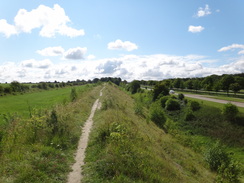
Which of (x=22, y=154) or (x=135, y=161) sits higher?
(x=22, y=154)

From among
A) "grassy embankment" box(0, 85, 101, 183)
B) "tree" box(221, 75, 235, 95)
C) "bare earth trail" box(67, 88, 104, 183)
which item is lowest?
"bare earth trail" box(67, 88, 104, 183)

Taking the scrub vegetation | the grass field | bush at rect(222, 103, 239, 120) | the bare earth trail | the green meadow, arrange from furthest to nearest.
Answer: bush at rect(222, 103, 239, 120) < the grass field < the green meadow < the scrub vegetation < the bare earth trail

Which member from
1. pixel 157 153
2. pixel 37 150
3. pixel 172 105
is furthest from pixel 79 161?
pixel 172 105

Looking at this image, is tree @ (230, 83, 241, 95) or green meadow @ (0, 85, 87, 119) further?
tree @ (230, 83, 241, 95)

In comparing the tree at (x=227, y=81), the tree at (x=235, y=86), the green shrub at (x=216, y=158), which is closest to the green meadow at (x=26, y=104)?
the green shrub at (x=216, y=158)

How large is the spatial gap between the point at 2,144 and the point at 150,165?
710cm

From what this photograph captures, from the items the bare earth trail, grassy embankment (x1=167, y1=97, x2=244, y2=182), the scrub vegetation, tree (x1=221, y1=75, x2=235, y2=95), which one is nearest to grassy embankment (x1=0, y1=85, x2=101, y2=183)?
the bare earth trail

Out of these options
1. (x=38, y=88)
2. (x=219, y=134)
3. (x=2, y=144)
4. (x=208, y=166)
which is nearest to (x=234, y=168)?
(x=208, y=166)

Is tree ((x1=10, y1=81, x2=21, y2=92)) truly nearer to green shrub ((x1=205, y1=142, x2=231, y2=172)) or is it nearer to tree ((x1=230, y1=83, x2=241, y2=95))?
green shrub ((x1=205, y1=142, x2=231, y2=172))

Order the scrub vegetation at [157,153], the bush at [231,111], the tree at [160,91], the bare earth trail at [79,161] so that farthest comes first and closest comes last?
the tree at [160,91] → the bush at [231,111] → the scrub vegetation at [157,153] → the bare earth trail at [79,161]

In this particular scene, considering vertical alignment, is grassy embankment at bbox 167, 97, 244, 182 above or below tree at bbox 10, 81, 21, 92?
below

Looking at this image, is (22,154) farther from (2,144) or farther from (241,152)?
(241,152)

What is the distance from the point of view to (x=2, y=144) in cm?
720

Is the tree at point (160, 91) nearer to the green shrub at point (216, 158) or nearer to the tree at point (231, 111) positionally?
the tree at point (231, 111)
